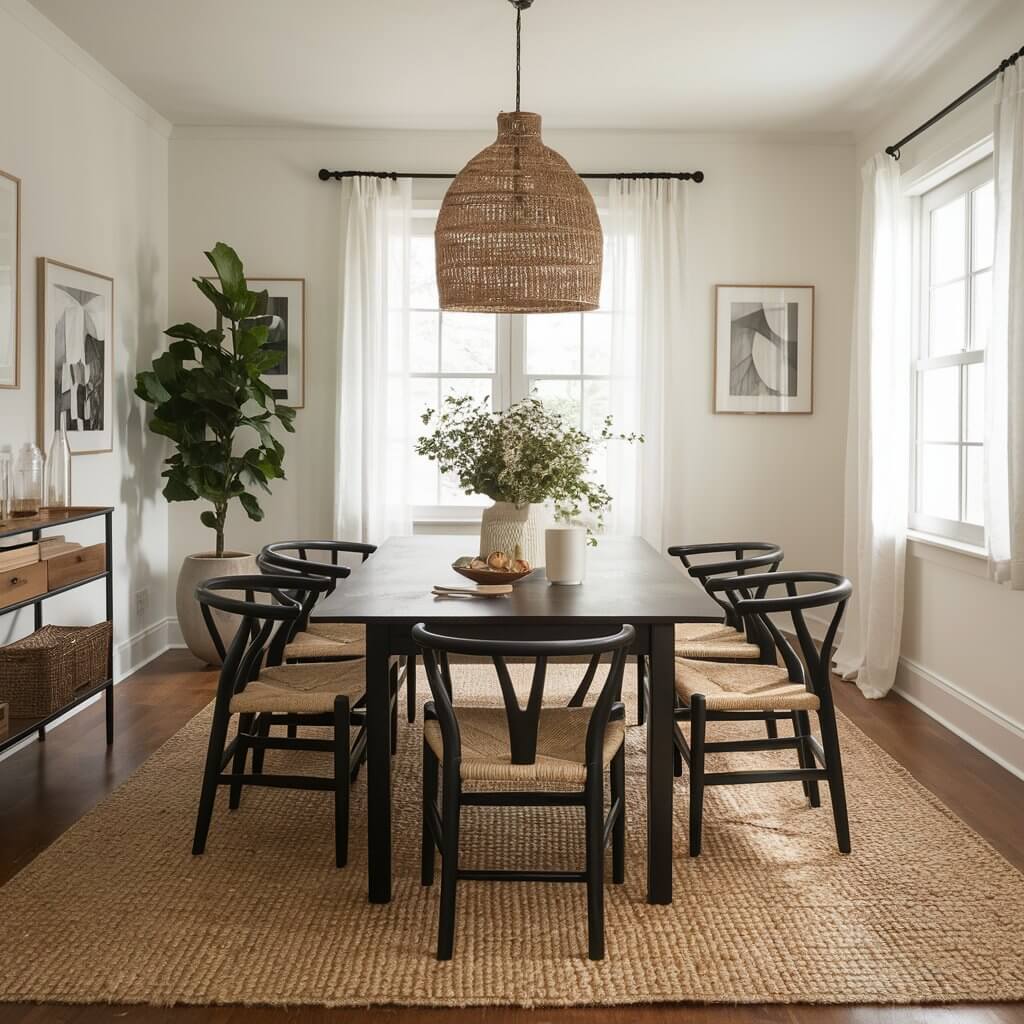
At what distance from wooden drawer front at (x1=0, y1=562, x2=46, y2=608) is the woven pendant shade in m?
1.69

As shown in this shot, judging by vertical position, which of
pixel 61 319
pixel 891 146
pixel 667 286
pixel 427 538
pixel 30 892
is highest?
pixel 891 146

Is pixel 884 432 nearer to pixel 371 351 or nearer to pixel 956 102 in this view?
pixel 956 102

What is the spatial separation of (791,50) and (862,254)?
111cm

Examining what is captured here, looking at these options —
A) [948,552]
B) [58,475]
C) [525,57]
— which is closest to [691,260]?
[525,57]

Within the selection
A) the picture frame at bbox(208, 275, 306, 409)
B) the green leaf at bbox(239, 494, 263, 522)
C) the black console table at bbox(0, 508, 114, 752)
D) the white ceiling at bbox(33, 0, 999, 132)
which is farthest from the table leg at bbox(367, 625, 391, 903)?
the picture frame at bbox(208, 275, 306, 409)

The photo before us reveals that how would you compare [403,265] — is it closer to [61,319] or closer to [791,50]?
[61,319]

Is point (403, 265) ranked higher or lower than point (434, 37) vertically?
lower

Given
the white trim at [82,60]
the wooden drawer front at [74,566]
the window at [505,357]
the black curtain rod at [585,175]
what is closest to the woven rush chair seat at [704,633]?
the window at [505,357]

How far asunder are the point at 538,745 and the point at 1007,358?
234 cm

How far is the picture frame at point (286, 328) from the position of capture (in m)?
5.70

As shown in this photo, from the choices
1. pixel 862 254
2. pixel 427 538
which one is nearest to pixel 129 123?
pixel 427 538

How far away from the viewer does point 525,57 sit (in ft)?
14.9

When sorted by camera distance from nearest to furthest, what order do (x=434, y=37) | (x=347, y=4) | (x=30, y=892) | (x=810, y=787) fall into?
(x=30, y=892), (x=810, y=787), (x=347, y=4), (x=434, y=37)

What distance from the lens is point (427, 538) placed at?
441 centimetres
